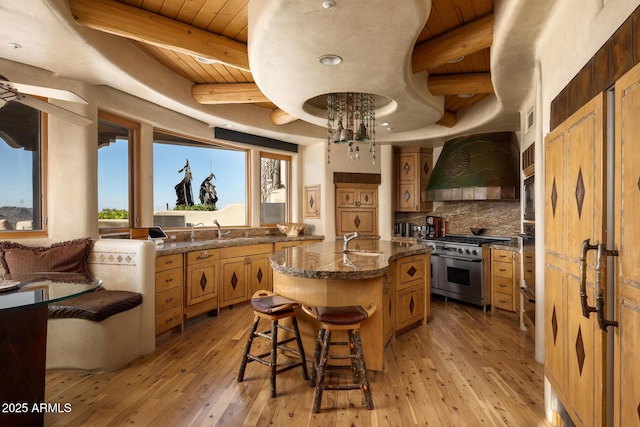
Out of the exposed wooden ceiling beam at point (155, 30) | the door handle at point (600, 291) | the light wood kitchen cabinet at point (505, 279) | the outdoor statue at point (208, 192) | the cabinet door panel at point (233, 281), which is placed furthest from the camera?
the outdoor statue at point (208, 192)

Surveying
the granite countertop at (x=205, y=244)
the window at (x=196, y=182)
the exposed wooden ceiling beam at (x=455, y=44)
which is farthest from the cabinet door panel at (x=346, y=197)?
the exposed wooden ceiling beam at (x=455, y=44)

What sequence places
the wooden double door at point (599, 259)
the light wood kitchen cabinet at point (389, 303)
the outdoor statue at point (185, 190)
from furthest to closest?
the outdoor statue at point (185, 190)
the light wood kitchen cabinet at point (389, 303)
the wooden double door at point (599, 259)

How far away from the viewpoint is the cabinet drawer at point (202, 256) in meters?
3.92

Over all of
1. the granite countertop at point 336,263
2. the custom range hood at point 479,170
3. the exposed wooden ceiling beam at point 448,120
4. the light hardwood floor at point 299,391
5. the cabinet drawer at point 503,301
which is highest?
the exposed wooden ceiling beam at point 448,120

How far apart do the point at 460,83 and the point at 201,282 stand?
12.1ft

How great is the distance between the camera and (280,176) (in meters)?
6.27

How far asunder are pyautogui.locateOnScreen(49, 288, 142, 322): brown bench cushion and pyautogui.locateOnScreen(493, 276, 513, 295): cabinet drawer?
13.8ft

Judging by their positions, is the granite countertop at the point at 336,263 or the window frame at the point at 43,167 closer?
the granite countertop at the point at 336,263

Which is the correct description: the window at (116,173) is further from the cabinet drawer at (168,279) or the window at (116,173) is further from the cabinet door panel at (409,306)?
the cabinet door panel at (409,306)

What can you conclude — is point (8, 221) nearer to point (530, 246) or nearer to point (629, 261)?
point (629, 261)

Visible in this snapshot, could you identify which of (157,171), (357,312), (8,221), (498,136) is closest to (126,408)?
(357,312)

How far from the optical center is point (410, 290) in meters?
3.72

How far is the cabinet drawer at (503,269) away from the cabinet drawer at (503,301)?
0.80ft

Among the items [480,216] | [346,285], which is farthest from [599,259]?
[480,216]
